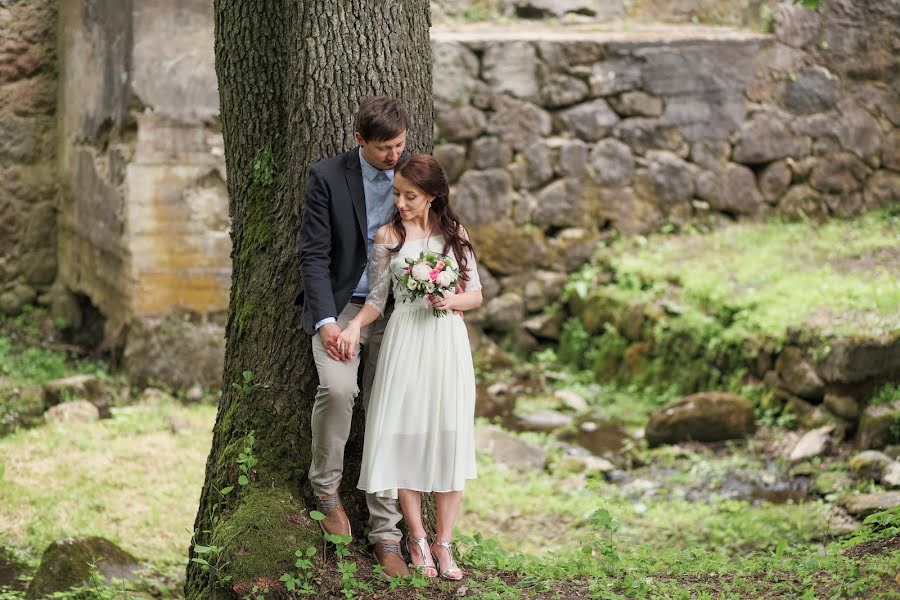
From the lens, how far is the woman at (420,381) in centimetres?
412

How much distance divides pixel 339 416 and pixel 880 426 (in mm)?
3901

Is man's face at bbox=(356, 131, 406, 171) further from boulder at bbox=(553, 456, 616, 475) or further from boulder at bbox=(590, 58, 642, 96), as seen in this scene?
boulder at bbox=(590, 58, 642, 96)

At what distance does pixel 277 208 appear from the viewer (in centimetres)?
443

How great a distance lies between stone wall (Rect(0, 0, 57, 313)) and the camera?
8.92 m

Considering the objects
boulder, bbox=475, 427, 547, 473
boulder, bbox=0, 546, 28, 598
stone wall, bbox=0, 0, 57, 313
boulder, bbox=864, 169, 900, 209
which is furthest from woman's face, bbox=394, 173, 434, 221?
boulder, bbox=864, 169, 900, 209

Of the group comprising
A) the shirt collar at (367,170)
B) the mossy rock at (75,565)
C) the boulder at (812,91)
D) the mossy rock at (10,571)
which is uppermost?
the boulder at (812,91)

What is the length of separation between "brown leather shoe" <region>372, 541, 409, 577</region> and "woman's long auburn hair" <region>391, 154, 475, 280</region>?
1089 mm

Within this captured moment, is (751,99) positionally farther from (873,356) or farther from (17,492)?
(17,492)

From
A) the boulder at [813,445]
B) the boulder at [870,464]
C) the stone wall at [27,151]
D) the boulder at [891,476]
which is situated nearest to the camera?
the boulder at [891,476]

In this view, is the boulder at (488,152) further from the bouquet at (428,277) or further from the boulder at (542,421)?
the bouquet at (428,277)

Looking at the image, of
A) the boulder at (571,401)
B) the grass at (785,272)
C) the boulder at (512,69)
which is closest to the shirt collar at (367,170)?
the grass at (785,272)

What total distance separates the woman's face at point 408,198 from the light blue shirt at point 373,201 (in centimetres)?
13

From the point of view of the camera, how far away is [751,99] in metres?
9.77

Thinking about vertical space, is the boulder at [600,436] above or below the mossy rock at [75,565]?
below
